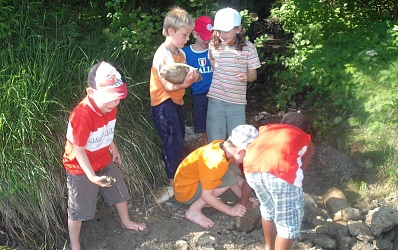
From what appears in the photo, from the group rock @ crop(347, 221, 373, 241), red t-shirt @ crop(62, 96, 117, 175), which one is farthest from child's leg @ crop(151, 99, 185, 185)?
rock @ crop(347, 221, 373, 241)

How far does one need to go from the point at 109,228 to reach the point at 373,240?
84.1 inches

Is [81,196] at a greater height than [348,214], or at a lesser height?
greater

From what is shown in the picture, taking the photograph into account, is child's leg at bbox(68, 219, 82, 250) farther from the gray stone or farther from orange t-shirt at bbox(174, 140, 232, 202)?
the gray stone

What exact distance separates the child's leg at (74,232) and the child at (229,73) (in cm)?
151

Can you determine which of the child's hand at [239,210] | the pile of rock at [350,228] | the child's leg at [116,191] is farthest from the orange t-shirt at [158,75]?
the pile of rock at [350,228]

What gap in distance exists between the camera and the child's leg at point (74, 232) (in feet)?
12.8

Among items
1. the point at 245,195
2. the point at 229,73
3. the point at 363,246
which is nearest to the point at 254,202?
the point at 245,195

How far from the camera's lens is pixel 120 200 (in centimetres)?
411

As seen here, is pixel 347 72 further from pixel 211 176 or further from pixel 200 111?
pixel 211 176

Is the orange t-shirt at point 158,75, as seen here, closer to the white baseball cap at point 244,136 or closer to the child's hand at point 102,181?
the white baseball cap at point 244,136

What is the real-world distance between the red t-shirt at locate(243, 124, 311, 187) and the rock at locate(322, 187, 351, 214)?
1083mm

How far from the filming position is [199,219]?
4258 millimetres

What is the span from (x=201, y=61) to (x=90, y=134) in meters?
1.47

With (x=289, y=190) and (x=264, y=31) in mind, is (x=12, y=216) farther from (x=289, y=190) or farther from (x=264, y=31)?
(x=264, y=31)
